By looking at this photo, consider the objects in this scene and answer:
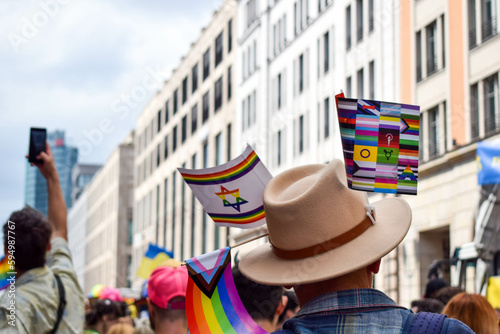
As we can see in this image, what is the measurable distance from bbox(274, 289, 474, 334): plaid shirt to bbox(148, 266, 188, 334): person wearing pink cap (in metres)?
2.11

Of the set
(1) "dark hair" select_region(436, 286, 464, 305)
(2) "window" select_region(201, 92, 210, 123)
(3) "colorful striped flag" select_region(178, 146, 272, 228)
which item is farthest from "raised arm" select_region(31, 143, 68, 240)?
(2) "window" select_region(201, 92, 210, 123)

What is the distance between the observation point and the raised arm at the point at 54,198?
4164 millimetres

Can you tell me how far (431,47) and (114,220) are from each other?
180 ft

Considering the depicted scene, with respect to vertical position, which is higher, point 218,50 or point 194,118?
point 218,50

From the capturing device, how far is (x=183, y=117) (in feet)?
182

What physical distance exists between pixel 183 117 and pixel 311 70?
2290 centimetres

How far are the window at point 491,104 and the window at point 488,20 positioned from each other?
109cm

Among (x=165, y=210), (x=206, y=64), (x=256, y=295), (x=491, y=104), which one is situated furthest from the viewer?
(x=165, y=210)

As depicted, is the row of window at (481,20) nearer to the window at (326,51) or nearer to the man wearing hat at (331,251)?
the window at (326,51)

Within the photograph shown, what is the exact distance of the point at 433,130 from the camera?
81.0 ft

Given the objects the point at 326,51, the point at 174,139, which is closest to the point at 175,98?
the point at 174,139

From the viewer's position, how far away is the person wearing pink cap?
4.60 meters

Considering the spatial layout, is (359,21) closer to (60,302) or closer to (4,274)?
(4,274)

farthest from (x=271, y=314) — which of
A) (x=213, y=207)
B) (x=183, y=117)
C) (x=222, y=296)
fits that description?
(x=183, y=117)
